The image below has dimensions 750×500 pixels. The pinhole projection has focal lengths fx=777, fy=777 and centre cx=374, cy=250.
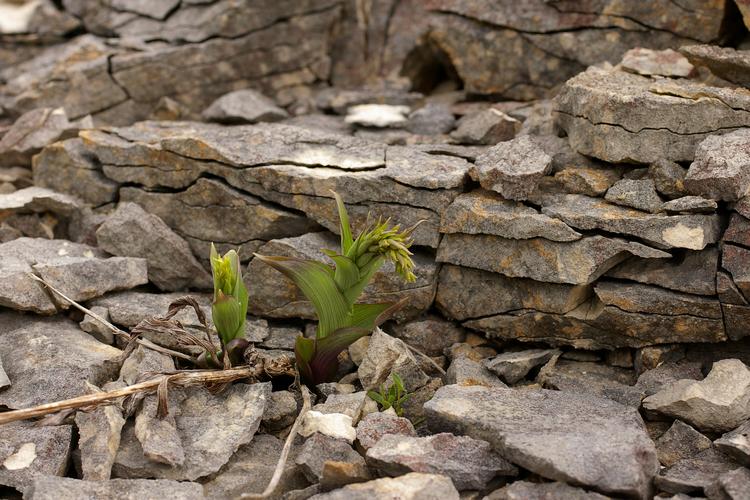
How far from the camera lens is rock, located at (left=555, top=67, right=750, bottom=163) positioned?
3.94 m

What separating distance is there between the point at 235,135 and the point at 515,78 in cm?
202

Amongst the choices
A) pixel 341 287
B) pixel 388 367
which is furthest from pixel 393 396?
pixel 341 287

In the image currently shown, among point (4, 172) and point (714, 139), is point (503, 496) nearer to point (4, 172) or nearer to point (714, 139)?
point (714, 139)

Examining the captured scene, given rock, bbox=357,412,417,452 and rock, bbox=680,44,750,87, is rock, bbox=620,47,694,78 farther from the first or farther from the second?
rock, bbox=357,412,417,452

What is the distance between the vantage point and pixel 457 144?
493 centimetres

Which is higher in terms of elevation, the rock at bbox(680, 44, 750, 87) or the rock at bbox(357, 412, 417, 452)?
the rock at bbox(680, 44, 750, 87)

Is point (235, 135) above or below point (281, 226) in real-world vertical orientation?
above

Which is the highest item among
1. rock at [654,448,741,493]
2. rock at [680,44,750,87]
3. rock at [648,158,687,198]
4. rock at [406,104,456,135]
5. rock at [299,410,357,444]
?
rock at [680,44,750,87]

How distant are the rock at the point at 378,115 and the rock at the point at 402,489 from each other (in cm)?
280

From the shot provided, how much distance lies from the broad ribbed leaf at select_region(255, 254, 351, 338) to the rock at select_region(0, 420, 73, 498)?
3.80 ft

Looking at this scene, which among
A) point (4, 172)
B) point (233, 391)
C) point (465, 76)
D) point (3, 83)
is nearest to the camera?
point (233, 391)

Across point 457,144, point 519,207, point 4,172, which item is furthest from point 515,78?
point 4,172

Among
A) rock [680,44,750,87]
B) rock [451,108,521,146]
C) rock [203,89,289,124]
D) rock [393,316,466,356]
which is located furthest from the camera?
rock [203,89,289,124]

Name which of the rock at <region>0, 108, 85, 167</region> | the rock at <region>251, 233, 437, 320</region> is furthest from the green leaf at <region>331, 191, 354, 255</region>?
the rock at <region>0, 108, 85, 167</region>
